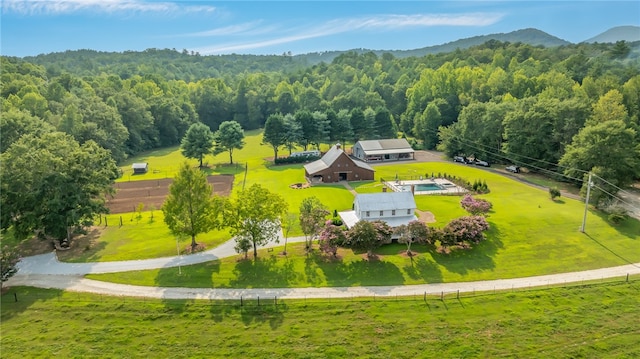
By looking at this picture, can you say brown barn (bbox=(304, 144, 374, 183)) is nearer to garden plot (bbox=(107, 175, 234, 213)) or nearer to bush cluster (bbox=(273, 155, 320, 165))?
garden plot (bbox=(107, 175, 234, 213))

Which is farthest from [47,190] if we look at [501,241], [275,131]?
[275,131]

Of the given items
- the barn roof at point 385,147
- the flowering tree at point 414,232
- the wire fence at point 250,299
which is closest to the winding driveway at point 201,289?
the wire fence at point 250,299

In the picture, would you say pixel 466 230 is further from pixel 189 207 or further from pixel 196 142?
pixel 196 142

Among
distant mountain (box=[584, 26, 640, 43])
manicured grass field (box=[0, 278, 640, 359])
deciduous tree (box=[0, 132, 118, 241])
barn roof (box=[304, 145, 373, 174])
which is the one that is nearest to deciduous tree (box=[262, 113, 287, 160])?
barn roof (box=[304, 145, 373, 174])

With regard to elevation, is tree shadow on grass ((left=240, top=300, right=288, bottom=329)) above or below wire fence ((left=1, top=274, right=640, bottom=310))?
below

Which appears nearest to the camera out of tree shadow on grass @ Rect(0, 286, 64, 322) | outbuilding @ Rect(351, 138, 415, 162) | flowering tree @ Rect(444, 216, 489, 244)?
tree shadow on grass @ Rect(0, 286, 64, 322)
